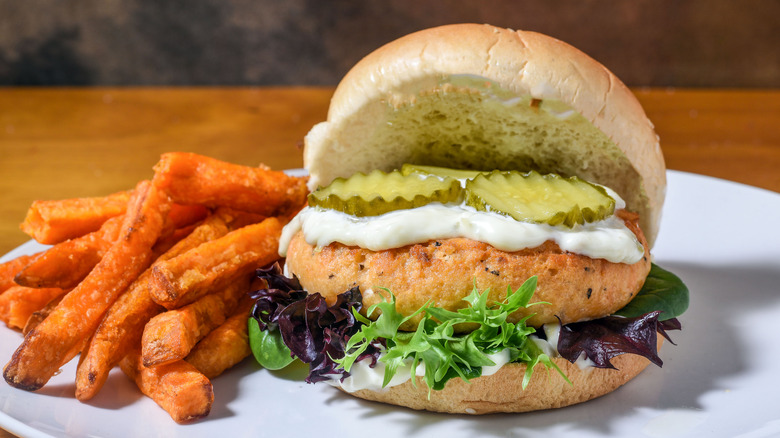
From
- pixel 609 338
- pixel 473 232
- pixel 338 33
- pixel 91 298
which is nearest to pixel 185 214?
pixel 91 298

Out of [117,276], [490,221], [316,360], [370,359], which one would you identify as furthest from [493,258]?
[117,276]

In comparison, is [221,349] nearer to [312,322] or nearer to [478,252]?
[312,322]

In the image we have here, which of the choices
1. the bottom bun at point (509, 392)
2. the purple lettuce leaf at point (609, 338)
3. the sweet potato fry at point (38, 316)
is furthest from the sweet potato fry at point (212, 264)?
the purple lettuce leaf at point (609, 338)

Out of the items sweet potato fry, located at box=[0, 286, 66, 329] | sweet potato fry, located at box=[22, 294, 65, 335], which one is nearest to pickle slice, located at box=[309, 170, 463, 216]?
sweet potato fry, located at box=[22, 294, 65, 335]

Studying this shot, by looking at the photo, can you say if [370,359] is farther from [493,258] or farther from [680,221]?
[680,221]

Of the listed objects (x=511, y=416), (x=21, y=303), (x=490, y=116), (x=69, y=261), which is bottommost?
(x=21, y=303)

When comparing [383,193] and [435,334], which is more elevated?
[383,193]
